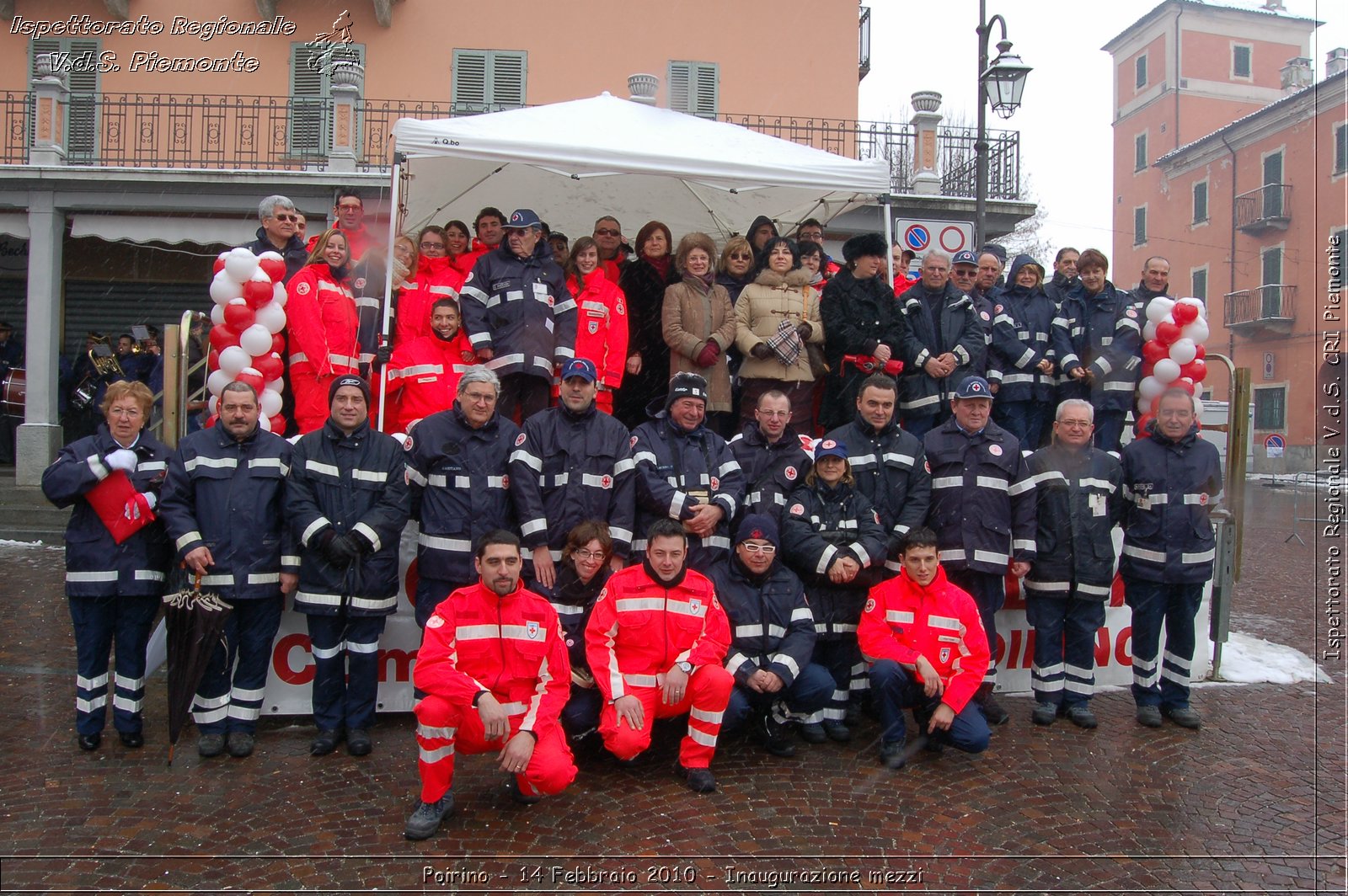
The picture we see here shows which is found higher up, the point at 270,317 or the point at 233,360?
the point at 270,317

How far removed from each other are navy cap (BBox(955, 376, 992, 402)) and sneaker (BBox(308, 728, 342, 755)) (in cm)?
431

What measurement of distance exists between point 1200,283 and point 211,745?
34579 mm

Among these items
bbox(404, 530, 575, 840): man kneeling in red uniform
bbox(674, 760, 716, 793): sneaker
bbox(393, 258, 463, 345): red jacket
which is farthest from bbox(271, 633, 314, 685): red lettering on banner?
bbox(674, 760, 716, 793): sneaker

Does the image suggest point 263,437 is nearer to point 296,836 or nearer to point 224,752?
point 224,752

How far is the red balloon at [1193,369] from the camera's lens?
7.86 meters

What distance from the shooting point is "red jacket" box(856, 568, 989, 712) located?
562cm

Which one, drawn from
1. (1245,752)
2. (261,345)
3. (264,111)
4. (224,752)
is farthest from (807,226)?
(264,111)

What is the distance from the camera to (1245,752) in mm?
5680

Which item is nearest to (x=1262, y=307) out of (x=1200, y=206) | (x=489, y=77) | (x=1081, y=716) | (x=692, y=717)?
(x=1200, y=206)

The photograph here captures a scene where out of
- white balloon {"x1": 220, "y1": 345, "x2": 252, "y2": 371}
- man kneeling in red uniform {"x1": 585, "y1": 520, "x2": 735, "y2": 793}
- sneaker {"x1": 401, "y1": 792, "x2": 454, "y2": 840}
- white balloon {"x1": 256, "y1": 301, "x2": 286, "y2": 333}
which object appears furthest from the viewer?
white balloon {"x1": 256, "y1": 301, "x2": 286, "y2": 333}

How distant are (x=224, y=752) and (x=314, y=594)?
96cm

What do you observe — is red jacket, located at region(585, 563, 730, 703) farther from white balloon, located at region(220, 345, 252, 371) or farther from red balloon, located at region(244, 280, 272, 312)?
red balloon, located at region(244, 280, 272, 312)

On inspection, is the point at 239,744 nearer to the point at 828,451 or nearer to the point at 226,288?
the point at 226,288

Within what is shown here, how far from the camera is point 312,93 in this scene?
17.4 m
